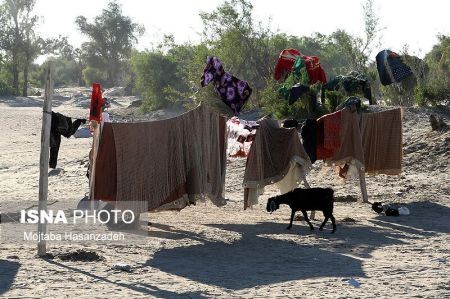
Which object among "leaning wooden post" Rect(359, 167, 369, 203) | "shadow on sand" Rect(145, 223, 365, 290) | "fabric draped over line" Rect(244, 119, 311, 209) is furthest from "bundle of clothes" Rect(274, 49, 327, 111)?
"shadow on sand" Rect(145, 223, 365, 290)

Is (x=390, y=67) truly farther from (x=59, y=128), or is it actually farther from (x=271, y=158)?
(x=59, y=128)

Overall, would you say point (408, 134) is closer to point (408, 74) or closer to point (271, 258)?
point (408, 74)

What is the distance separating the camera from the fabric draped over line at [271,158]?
11.0 meters

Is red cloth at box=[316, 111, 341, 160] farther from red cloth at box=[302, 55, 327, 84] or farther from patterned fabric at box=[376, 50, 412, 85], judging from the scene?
patterned fabric at box=[376, 50, 412, 85]

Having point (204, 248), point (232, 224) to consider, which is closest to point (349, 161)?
point (232, 224)

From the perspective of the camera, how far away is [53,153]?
1009cm

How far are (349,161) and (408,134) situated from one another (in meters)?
5.99

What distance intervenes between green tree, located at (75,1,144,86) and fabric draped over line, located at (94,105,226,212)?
162 feet

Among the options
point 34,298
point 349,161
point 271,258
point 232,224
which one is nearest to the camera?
point 34,298

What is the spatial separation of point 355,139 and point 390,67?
709cm

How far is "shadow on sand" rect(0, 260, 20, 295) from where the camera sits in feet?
22.8

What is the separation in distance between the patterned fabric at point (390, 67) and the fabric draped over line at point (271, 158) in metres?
7.80

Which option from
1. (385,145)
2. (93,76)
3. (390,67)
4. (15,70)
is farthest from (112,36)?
(385,145)

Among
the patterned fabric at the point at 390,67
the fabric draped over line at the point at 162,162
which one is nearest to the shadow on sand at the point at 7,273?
the fabric draped over line at the point at 162,162
